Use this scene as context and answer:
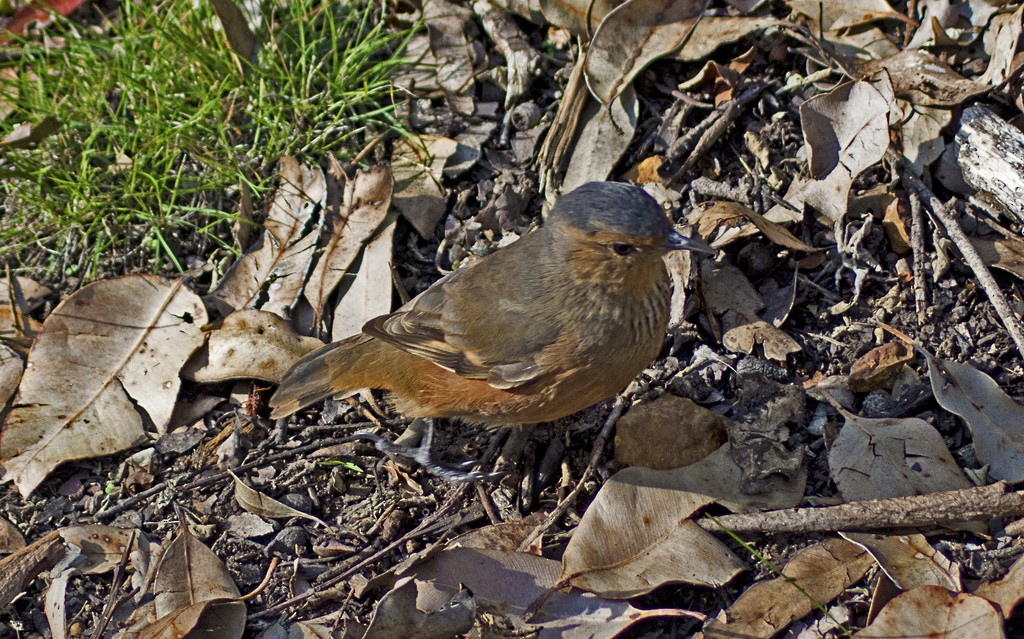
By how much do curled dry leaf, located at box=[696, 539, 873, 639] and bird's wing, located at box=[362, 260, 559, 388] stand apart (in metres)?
1.24

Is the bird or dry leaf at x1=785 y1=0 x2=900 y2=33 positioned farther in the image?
dry leaf at x1=785 y1=0 x2=900 y2=33

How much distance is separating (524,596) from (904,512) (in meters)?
1.47

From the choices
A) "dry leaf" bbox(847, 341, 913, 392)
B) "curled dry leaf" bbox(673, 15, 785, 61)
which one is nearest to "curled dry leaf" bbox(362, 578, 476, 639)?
"dry leaf" bbox(847, 341, 913, 392)

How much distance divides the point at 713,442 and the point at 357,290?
205 centimetres

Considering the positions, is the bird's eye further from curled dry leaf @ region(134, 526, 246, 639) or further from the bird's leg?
curled dry leaf @ region(134, 526, 246, 639)

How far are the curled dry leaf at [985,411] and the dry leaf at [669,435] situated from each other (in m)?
0.90

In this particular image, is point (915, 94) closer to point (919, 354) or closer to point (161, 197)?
point (919, 354)

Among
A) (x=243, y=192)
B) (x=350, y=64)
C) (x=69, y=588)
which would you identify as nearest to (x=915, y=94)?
(x=350, y=64)

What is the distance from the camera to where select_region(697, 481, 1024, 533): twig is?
3.66m

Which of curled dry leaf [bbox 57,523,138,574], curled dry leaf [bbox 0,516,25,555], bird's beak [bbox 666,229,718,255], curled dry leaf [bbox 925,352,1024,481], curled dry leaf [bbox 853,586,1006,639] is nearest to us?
curled dry leaf [bbox 853,586,1006,639]

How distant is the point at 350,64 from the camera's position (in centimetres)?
574

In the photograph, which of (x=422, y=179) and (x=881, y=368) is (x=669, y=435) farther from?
(x=422, y=179)

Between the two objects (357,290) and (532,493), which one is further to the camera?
(357,290)

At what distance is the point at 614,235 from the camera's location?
4141mm
